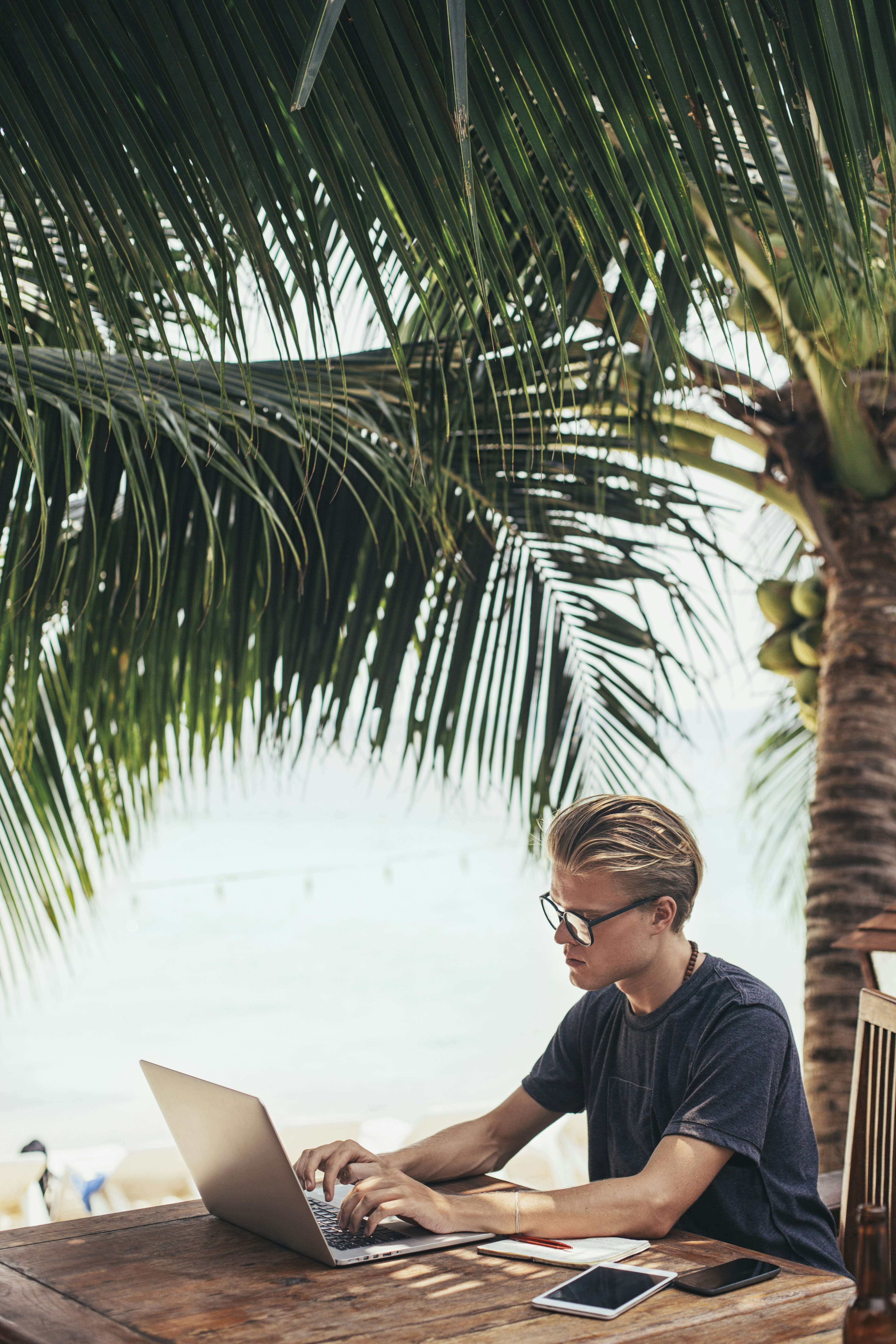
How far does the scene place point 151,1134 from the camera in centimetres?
1377

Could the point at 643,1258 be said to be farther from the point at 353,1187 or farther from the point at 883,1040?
the point at 883,1040

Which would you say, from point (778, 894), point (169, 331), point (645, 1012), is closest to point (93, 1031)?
point (778, 894)

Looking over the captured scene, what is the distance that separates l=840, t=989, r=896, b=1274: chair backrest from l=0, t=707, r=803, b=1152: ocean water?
2.89ft

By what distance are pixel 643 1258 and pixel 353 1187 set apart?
42 centimetres

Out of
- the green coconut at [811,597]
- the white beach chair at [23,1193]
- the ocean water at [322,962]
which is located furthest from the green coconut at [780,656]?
the white beach chair at [23,1193]

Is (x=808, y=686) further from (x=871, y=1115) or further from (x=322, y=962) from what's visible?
(x=322, y=962)

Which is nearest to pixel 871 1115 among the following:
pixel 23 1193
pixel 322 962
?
pixel 23 1193

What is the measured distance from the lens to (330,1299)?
142 centimetres

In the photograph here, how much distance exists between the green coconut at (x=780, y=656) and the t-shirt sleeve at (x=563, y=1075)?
65.8 inches

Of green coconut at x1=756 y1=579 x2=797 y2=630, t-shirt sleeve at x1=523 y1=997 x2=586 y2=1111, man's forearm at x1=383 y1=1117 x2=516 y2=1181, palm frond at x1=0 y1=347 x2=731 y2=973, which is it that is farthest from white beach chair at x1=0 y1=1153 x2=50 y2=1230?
green coconut at x1=756 y1=579 x2=797 y2=630

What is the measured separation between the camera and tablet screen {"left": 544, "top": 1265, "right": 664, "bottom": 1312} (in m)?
1.38

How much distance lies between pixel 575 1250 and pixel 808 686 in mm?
2230

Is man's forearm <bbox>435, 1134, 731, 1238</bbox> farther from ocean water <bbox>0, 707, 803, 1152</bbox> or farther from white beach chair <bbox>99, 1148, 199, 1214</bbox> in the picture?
white beach chair <bbox>99, 1148, 199, 1214</bbox>

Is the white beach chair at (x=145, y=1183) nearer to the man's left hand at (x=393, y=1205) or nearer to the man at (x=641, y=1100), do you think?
Result: the man at (x=641, y=1100)
